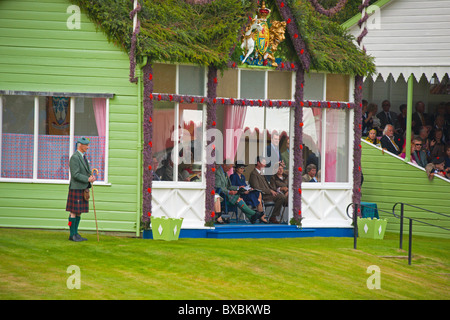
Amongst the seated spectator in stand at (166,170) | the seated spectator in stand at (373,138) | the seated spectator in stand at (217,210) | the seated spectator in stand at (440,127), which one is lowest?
the seated spectator in stand at (217,210)

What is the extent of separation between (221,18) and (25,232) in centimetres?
638

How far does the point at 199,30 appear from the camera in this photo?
690 inches

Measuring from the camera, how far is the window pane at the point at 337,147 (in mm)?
19156

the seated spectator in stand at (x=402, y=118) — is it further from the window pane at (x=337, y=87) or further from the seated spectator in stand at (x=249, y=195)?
the seated spectator in stand at (x=249, y=195)

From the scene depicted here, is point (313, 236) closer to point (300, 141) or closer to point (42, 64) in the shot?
point (300, 141)

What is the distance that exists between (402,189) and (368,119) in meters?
2.79

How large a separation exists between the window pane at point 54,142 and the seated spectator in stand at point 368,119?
368 inches

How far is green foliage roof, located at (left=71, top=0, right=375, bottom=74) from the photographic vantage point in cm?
1667

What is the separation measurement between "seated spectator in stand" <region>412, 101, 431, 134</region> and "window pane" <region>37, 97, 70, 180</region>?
35.4 feet

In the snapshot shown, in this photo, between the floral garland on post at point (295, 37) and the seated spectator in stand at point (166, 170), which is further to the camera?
the floral garland on post at point (295, 37)

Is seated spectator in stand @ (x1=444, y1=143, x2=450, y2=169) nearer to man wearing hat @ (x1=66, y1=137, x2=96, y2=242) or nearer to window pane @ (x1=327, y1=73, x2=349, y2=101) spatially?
window pane @ (x1=327, y1=73, x2=349, y2=101)

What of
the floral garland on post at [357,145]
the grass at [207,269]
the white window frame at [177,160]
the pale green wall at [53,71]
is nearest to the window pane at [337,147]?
the floral garland on post at [357,145]

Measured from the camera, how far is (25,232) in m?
16.4

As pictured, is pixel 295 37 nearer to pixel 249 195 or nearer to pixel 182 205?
pixel 249 195
